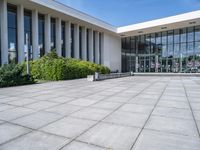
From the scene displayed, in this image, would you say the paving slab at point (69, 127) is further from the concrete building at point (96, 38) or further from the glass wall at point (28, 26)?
the glass wall at point (28, 26)

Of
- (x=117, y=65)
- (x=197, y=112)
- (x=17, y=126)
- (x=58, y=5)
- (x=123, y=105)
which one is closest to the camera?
(x=17, y=126)

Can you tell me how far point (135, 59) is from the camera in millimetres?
38594

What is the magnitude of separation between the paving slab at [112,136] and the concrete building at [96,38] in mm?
17846

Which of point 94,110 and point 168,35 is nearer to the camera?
point 94,110

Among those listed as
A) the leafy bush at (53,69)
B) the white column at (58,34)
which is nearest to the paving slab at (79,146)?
the leafy bush at (53,69)

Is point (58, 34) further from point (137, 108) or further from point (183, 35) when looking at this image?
point (183, 35)

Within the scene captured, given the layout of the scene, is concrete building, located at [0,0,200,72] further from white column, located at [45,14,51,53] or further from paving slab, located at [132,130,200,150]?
paving slab, located at [132,130,200,150]

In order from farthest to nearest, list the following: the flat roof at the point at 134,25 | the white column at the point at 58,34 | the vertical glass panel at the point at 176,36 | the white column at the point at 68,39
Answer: the vertical glass panel at the point at 176,36 < the white column at the point at 68,39 < the white column at the point at 58,34 < the flat roof at the point at 134,25

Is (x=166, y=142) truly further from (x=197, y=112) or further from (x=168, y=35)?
(x=168, y=35)

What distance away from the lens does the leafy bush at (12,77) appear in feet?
41.9

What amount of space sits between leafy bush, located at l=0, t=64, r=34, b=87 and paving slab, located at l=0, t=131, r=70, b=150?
10.3 meters

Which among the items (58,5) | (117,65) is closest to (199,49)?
(117,65)

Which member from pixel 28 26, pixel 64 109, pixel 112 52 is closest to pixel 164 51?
pixel 112 52

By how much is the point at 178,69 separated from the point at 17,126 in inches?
1291
